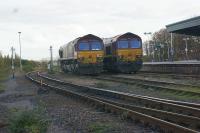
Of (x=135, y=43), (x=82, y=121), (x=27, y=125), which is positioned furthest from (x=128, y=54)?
(x=27, y=125)

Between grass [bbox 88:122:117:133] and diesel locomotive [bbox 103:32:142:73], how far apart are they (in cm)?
2796

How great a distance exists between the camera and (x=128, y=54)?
39594 mm

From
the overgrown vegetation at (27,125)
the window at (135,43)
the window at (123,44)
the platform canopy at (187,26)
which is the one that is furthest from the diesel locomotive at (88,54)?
the overgrown vegetation at (27,125)

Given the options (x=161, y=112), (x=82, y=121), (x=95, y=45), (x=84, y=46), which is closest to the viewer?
(x=161, y=112)

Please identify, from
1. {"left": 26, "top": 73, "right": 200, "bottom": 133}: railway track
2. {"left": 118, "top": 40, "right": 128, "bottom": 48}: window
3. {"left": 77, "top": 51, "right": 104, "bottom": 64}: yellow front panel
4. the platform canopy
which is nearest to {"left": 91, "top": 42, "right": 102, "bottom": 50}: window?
{"left": 77, "top": 51, "right": 104, "bottom": 64}: yellow front panel

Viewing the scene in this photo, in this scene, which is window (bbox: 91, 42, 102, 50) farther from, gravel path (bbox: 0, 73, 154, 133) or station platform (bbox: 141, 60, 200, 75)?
gravel path (bbox: 0, 73, 154, 133)

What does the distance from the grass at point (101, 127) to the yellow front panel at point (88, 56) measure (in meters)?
27.8

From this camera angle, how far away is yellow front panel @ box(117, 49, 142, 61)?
39.2m

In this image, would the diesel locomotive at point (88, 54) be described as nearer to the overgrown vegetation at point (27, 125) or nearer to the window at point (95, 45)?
the window at point (95, 45)

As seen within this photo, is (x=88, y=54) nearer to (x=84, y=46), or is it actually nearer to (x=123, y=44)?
(x=84, y=46)

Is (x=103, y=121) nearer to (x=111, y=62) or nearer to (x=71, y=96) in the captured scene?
(x=71, y=96)

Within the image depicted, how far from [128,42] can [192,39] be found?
47187 millimetres

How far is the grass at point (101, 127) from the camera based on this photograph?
10334mm

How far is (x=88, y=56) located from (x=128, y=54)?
3192 mm
